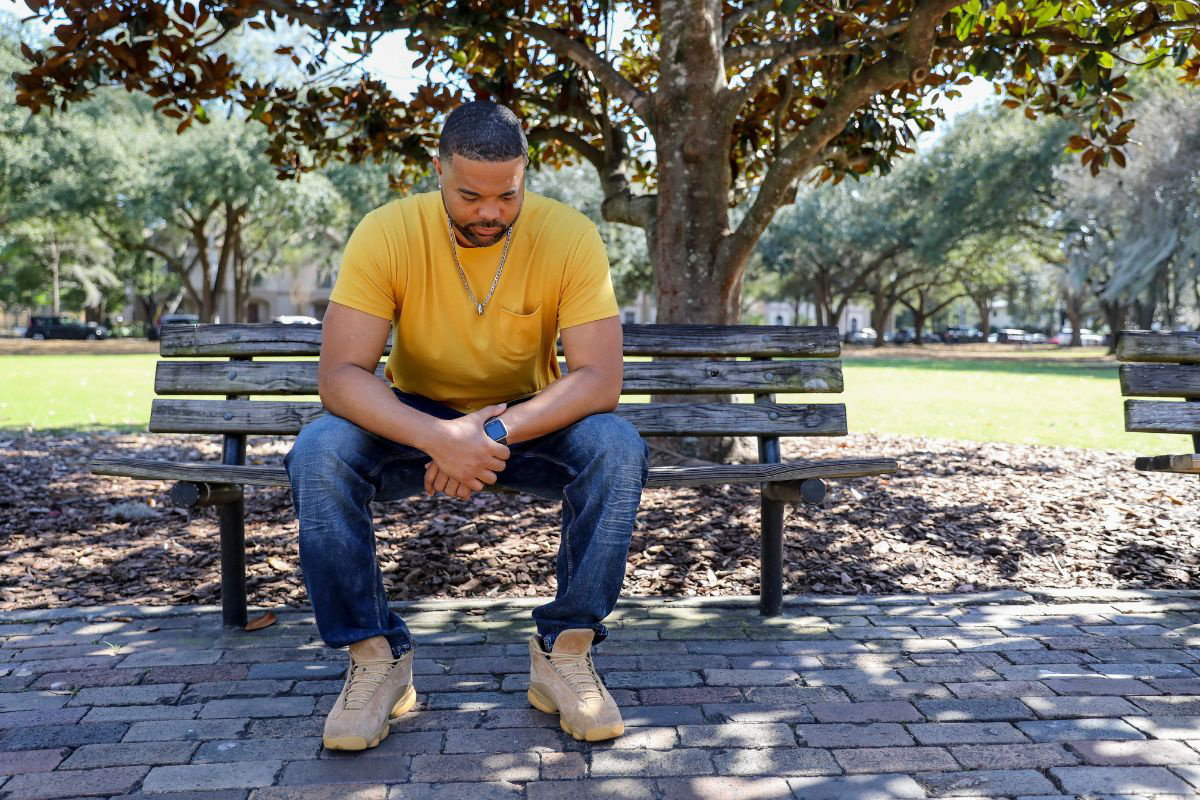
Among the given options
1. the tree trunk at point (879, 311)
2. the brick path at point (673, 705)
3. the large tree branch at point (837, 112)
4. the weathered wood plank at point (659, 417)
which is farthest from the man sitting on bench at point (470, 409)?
the tree trunk at point (879, 311)

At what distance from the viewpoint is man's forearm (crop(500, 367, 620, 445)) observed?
2.84 m

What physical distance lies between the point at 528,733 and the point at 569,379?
1013 mm

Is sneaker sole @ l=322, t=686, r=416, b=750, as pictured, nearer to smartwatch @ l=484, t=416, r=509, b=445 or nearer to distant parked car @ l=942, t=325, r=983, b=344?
smartwatch @ l=484, t=416, r=509, b=445

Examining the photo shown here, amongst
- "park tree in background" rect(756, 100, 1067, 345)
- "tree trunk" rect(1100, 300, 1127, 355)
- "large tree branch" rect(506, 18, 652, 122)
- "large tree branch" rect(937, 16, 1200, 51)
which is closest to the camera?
"large tree branch" rect(937, 16, 1200, 51)

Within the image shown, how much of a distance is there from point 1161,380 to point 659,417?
206 cm

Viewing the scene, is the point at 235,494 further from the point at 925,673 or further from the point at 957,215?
the point at 957,215

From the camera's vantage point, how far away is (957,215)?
33688mm

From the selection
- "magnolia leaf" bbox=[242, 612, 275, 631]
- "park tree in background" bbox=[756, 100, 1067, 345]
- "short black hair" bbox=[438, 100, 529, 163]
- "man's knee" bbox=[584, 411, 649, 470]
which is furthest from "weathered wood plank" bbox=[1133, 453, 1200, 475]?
"park tree in background" bbox=[756, 100, 1067, 345]

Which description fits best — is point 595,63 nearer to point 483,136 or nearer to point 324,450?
point 483,136

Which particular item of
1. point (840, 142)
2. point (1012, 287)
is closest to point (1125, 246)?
point (840, 142)

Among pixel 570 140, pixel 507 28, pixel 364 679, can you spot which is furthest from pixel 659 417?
pixel 570 140

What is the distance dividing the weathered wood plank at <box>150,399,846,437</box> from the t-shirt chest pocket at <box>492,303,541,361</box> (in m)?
0.82

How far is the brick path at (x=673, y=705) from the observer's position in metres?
2.43

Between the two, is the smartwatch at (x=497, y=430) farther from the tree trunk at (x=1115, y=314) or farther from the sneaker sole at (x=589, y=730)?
the tree trunk at (x=1115, y=314)
